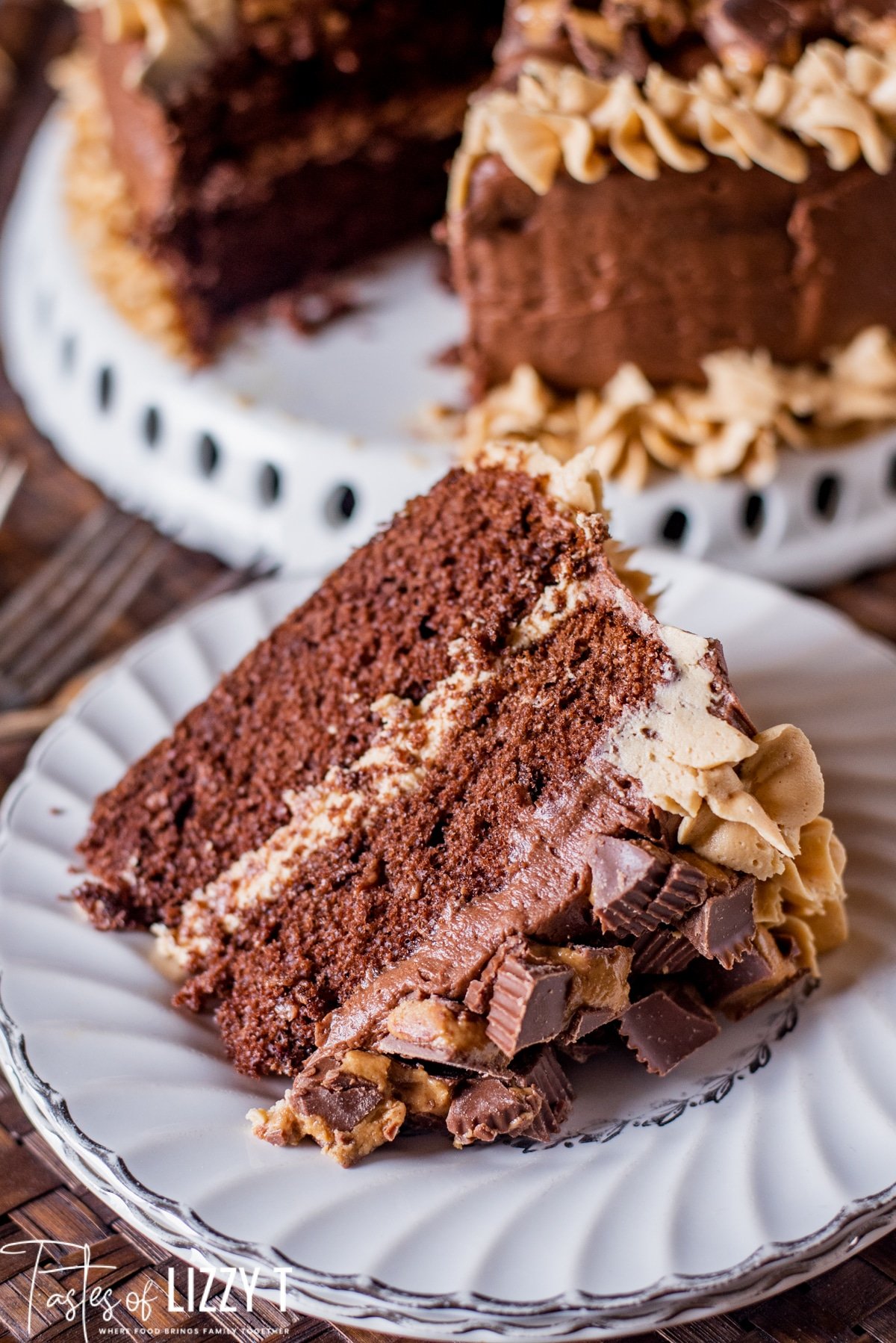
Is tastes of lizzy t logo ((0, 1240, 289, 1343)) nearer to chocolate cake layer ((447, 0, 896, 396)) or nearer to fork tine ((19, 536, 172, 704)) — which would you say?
fork tine ((19, 536, 172, 704))

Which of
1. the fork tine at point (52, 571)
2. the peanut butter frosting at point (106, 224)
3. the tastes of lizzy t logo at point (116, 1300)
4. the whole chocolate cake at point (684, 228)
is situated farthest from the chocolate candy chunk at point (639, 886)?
the peanut butter frosting at point (106, 224)

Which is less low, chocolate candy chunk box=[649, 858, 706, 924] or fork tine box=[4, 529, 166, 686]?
chocolate candy chunk box=[649, 858, 706, 924]

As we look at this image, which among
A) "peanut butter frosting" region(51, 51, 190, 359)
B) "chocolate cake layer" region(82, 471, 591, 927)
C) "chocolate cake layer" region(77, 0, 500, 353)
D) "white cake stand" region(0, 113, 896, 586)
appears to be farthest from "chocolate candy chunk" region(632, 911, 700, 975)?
"chocolate cake layer" region(77, 0, 500, 353)

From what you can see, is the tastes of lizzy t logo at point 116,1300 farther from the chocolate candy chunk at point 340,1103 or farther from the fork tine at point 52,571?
the fork tine at point 52,571

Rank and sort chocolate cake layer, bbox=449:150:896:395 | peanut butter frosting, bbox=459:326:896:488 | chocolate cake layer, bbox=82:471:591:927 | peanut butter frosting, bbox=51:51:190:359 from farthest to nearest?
peanut butter frosting, bbox=51:51:190:359, peanut butter frosting, bbox=459:326:896:488, chocolate cake layer, bbox=449:150:896:395, chocolate cake layer, bbox=82:471:591:927

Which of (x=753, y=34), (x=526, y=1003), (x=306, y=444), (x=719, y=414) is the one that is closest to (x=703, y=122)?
(x=753, y=34)

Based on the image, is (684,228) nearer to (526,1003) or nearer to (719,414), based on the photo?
(719,414)
